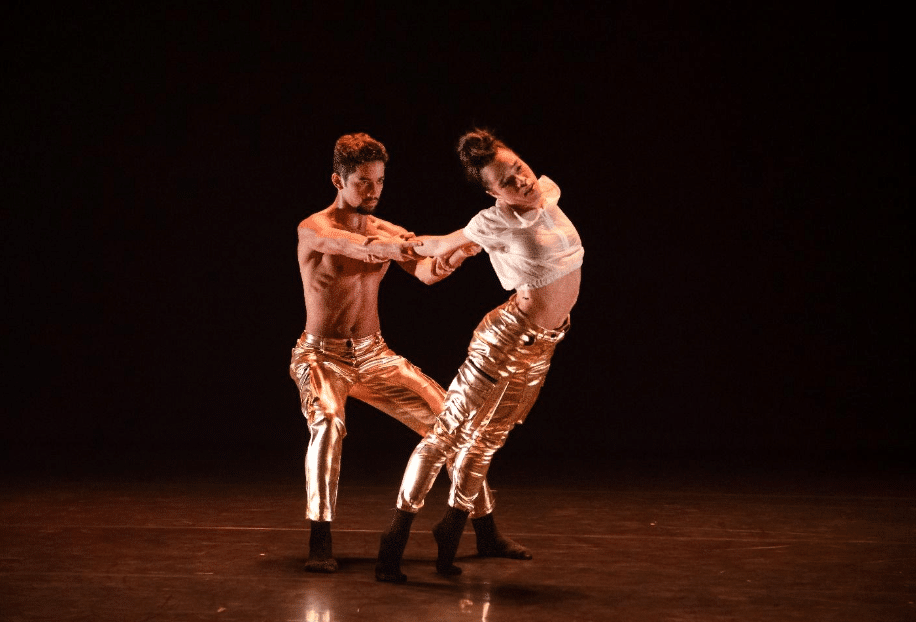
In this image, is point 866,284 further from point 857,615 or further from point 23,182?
point 23,182

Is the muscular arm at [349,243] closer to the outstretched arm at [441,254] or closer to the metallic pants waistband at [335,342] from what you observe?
the outstretched arm at [441,254]

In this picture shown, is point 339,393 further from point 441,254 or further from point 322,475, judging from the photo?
point 441,254

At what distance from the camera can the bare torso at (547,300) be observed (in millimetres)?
3010

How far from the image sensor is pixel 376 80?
18.3 feet

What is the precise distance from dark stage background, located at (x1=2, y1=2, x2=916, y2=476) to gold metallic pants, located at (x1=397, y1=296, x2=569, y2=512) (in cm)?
229

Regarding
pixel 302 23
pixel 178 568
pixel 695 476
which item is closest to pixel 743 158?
pixel 695 476

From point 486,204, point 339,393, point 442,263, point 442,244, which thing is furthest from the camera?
point 486,204

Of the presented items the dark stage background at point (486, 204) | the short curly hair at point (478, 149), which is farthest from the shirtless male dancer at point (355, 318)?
the dark stage background at point (486, 204)

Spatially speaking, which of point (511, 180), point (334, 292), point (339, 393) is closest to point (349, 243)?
point (334, 292)

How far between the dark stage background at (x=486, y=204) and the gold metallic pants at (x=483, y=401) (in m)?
2.29

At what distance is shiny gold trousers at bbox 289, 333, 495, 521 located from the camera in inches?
125

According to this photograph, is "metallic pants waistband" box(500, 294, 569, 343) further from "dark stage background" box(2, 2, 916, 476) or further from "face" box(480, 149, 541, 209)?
"dark stage background" box(2, 2, 916, 476)

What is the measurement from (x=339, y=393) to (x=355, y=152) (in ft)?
2.56

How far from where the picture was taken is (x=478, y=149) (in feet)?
9.65
